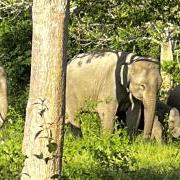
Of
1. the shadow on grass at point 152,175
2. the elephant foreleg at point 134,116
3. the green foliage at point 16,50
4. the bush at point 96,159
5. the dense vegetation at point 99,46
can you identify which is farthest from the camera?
the green foliage at point 16,50

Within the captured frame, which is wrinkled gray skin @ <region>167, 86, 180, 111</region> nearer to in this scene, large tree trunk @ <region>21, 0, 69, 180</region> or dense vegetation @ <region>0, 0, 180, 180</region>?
dense vegetation @ <region>0, 0, 180, 180</region>

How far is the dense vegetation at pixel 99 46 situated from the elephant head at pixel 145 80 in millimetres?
773

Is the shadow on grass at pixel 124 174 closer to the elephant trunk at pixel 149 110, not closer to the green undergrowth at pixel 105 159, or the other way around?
the green undergrowth at pixel 105 159

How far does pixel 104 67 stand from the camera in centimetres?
1166

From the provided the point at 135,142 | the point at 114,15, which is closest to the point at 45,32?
the point at 135,142

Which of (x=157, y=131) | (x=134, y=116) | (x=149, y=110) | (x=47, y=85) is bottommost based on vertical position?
(x=157, y=131)

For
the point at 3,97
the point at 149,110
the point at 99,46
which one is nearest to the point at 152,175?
the point at 3,97

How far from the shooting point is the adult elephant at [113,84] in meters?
11.2

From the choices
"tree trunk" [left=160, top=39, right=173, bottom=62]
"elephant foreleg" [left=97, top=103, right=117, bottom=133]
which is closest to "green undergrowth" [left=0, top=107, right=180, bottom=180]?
"elephant foreleg" [left=97, top=103, right=117, bottom=133]

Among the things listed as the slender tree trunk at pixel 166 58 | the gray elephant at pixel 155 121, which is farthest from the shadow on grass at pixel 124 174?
the slender tree trunk at pixel 166 58

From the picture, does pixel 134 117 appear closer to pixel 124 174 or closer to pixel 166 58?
pixel 166 58

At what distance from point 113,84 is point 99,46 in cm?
407

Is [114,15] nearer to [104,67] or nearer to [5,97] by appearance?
[104,67]

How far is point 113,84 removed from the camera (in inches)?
453
